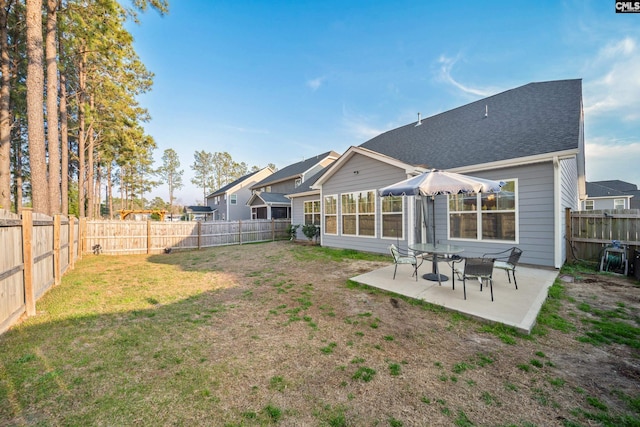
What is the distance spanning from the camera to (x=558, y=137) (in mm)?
6562

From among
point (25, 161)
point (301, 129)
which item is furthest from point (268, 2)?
point (25, 161)

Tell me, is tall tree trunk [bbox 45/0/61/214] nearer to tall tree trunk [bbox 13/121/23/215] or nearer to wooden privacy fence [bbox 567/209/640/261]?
tall tree trunk [bbox 13/121/23/215]

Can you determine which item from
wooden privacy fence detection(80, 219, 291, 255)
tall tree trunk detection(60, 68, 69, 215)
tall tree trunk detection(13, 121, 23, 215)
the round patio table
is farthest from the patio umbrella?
tall tree trunk detection(13, 121, 23, 215)

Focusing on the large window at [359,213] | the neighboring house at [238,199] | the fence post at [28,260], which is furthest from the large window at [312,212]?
the neighboring house at [238,199]

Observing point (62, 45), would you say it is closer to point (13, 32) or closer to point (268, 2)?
point (13, 32)

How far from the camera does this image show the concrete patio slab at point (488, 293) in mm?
3804

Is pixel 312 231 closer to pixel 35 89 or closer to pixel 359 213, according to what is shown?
pixel 359 213

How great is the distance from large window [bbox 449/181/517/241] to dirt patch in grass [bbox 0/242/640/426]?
2.46m

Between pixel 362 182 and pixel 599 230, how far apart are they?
7.21 m

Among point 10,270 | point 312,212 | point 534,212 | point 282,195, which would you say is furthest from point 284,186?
point 10,270

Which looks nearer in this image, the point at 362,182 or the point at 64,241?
the point at 64,241

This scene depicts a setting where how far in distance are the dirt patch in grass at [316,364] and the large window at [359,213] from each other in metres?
4.78

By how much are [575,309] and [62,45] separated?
2005 centimetres

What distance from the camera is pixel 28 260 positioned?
3986 mm
